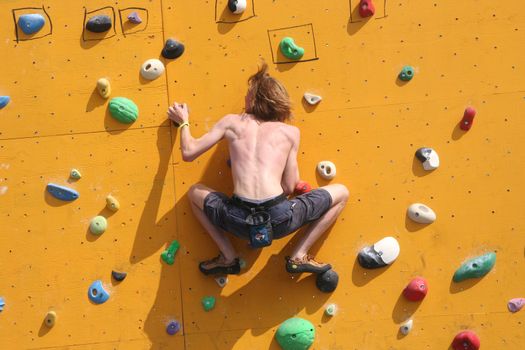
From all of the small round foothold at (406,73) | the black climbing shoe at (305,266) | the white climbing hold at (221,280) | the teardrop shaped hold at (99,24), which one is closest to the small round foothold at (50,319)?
the white climbing hold at (221,280)

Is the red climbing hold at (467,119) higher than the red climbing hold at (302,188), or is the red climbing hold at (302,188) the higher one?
the red climbing hold at (467,119)

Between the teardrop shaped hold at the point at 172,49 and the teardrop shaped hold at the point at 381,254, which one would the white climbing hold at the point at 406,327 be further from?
the teardrop shaped hold at the point at 172,49

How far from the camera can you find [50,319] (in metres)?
2.64

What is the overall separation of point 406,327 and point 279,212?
889mm

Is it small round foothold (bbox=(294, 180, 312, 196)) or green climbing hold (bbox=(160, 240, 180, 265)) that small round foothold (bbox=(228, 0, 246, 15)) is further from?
green climbing hold (bbox=(160, 240, 180, 265))

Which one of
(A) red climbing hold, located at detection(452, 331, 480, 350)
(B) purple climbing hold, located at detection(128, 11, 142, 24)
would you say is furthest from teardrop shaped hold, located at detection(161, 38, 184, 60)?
(A) red climbing hold, located at detection(452, 331, 480, 350)

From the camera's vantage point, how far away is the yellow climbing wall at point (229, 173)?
105 inches

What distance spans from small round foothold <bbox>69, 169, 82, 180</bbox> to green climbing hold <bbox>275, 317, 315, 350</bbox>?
3.97 feet

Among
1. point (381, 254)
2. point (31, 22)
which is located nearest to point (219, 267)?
point (381, 254)

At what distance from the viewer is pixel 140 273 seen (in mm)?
2670

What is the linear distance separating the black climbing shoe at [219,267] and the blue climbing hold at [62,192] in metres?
0.70

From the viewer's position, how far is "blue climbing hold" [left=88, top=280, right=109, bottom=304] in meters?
2.64

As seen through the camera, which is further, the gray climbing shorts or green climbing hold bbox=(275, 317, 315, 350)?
green climbing hold bbox=(275, 317, 315, 350)

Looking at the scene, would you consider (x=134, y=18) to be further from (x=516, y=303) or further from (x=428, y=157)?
(x=516, y=303)
